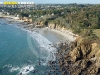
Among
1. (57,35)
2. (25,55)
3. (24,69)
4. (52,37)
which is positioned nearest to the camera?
(24,69)

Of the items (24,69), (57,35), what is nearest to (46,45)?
(57,35)

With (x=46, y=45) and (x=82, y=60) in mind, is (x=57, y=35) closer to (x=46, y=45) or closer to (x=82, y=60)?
(x=46, y=45)

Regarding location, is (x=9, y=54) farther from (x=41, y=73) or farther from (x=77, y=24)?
(x=77, y=24)

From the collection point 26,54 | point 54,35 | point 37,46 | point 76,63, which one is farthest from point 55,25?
point 76,63

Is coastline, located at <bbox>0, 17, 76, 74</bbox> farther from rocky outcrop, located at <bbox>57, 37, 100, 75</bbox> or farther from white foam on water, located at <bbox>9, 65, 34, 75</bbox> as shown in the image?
white foam on water, located at <bbox>9, 65, 34, 75</bbox>

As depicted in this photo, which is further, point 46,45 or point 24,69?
point 46,45

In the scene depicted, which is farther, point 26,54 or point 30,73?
point 26,54

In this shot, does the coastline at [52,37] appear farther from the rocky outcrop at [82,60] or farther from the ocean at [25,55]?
the rocky outcrop at [82,60]
